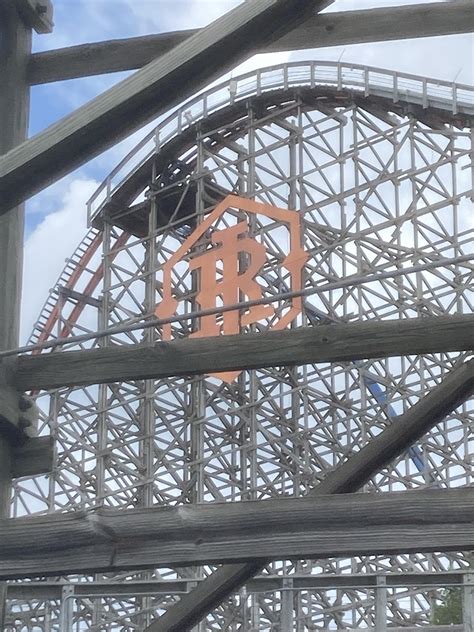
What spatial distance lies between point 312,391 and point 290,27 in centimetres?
1430

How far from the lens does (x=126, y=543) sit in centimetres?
308

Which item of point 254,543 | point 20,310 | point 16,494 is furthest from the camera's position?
point 16,494

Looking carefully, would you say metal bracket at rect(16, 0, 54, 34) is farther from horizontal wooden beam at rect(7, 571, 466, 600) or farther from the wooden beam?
horizontal wooden beam at rect(7, 571, 466, 600)

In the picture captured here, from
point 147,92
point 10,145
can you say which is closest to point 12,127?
point 10,145

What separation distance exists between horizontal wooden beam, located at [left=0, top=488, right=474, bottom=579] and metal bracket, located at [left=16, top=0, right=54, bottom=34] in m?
1.47

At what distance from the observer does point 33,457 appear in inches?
135

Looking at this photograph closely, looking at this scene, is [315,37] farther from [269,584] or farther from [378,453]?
[269,584]

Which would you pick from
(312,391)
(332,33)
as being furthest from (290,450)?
(332,33)

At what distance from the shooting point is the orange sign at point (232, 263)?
16.7 m

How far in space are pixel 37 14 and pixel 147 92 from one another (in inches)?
30.8

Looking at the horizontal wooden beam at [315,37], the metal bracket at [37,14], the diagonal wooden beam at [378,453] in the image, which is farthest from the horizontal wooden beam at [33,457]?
the metal bracket at [37,14]

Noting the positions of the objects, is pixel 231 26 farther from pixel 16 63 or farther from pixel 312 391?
pixel 312 391

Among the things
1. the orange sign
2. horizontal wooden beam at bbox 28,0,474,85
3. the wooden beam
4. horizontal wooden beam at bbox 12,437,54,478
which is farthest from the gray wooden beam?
the orange sign

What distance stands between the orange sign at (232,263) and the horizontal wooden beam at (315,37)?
39.8 feet
